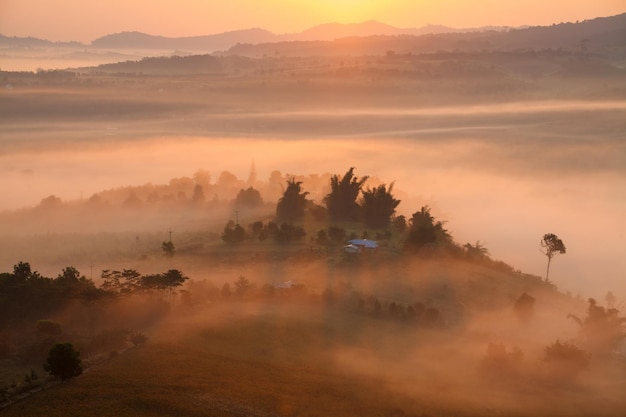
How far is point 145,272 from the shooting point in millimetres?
45219

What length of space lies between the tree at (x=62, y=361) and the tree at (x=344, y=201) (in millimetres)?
36833

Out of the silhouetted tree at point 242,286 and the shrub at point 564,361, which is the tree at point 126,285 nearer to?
the silhouetted tree at point 242,286

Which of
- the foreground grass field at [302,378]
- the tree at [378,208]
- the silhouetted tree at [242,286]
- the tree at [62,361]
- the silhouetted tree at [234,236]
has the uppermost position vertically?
the tree at [378,208]

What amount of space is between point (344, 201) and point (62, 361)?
123 ft

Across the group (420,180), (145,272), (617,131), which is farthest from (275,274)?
(617,131)

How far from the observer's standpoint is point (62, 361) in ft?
84.1

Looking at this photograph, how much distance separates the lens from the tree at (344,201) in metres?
60.7

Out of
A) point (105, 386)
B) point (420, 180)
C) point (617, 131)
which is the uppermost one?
point (617, 131)

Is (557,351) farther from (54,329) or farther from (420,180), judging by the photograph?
(420,180)

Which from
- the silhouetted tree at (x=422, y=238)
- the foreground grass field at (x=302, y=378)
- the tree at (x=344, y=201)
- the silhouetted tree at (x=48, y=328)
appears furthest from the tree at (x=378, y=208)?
the silhouetted tree at (x=48, y=328)

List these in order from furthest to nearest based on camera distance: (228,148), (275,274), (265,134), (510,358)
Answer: (265,134) → (228,148) → (275,274) → (510,358)

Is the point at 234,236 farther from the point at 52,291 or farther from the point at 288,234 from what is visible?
the point at 52,291

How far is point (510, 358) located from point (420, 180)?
7666 centimetres

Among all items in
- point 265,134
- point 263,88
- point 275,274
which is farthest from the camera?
point 263,88
